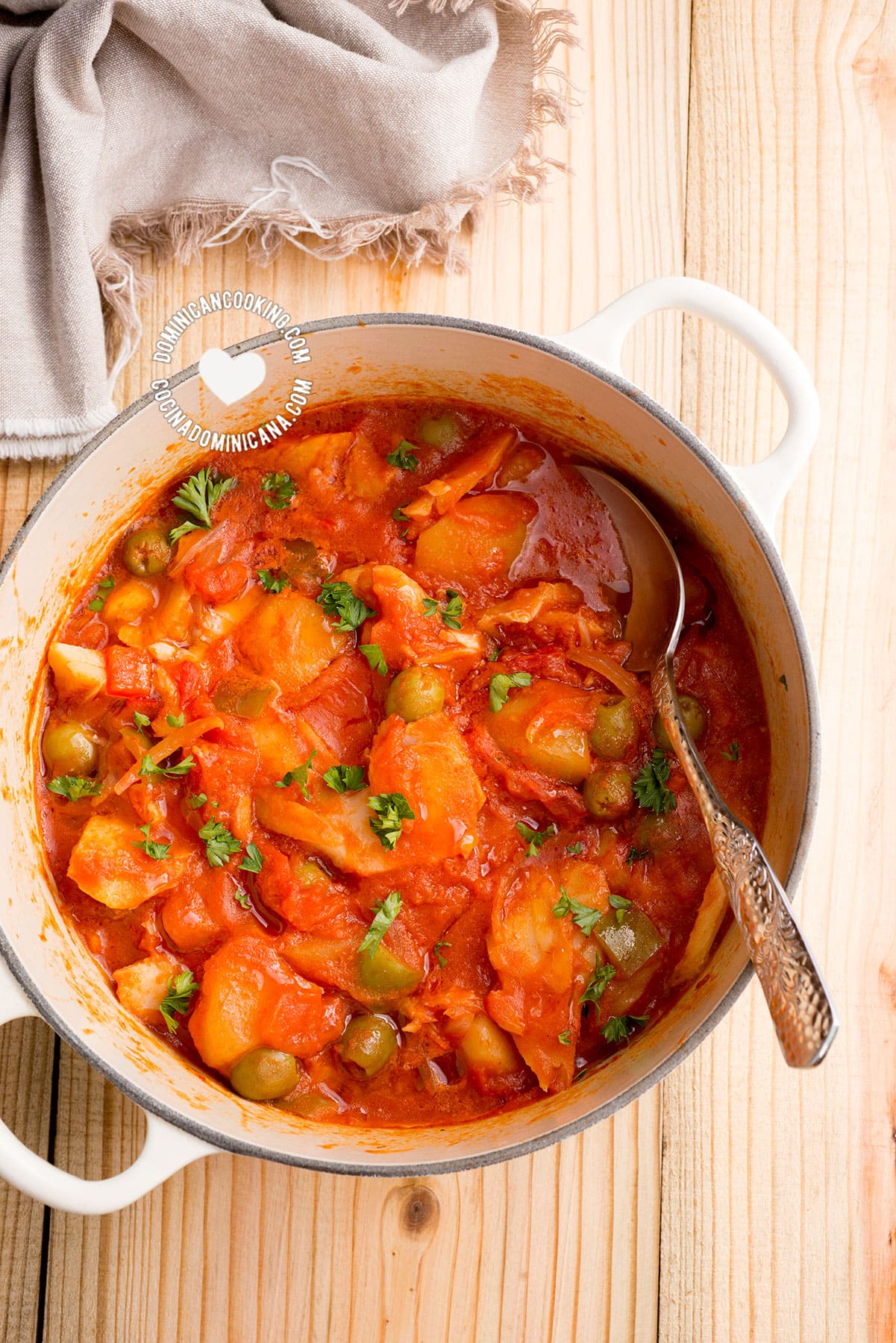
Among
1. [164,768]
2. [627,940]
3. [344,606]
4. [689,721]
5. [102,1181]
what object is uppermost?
[344,606]

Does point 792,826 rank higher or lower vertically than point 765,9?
lower

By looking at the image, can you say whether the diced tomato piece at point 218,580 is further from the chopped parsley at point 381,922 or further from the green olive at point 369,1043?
the green olive at point 369,1043

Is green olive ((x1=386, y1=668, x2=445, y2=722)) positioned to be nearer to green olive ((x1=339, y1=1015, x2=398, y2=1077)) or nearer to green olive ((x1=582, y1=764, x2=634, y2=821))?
green olive ((x1=582, y1=764, x2=634, y2=821))

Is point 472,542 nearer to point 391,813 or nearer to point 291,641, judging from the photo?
point 291,641

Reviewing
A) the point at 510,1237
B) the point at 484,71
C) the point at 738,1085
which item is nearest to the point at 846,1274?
the point at 738,1085

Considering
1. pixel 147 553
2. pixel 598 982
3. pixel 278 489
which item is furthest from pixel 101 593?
pixel 598 982

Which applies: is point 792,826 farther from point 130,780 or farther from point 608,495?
point 130,780
